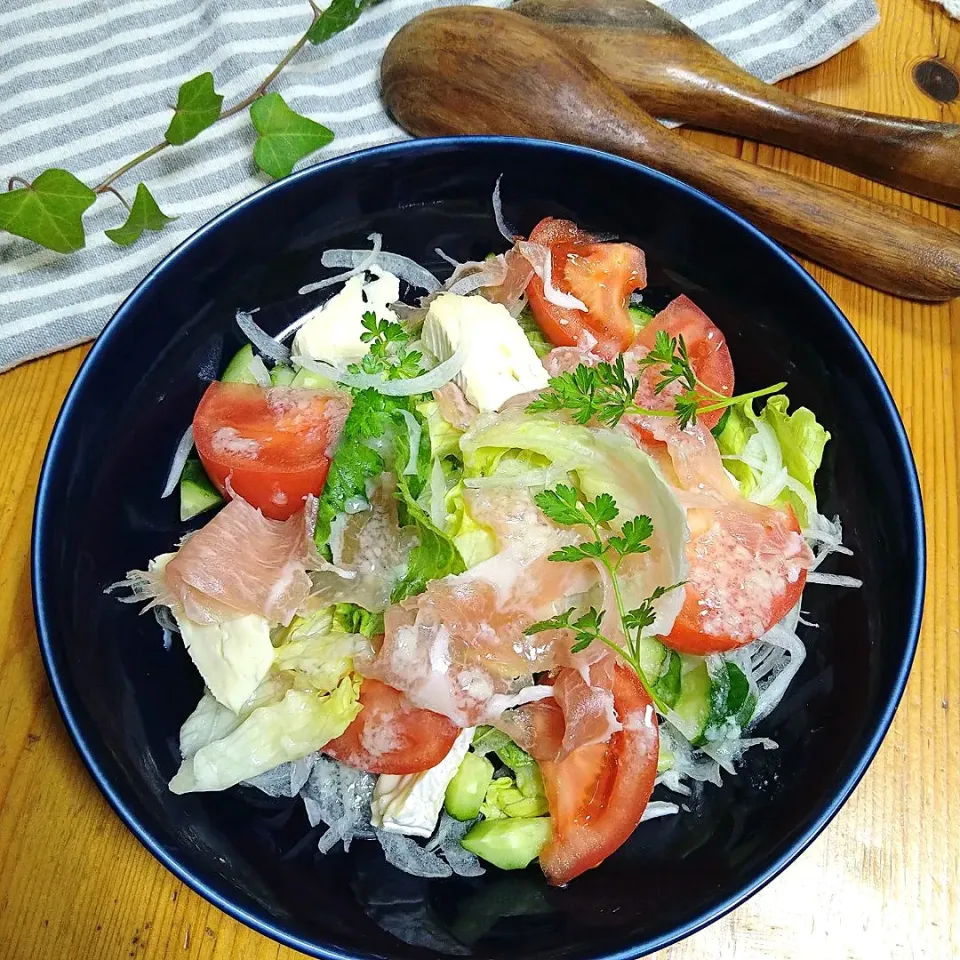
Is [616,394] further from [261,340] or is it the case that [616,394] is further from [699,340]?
[261,340]

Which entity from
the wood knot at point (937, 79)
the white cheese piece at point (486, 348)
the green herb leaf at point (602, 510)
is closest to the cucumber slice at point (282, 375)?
the white cheese piece at point (486, 348)

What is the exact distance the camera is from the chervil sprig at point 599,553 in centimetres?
101

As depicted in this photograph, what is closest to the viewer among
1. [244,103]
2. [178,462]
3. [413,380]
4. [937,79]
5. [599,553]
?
[599,553]

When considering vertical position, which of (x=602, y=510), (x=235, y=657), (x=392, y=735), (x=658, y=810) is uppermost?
(x=602, y=510)

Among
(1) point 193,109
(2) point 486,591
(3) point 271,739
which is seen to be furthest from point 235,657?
(1) point 193,109

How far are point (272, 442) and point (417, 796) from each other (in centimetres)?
54

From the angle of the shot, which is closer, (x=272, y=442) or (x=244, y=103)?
(x=272, y=442)

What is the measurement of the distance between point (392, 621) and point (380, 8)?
4.49 ft

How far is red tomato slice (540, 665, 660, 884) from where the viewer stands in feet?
3.55

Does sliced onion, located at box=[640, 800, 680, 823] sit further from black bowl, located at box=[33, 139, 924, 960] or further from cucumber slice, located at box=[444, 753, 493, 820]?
cucumber slice, located at box=[444, 753, 493, 820]

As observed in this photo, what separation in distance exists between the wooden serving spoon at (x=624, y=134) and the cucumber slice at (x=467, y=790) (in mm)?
1091

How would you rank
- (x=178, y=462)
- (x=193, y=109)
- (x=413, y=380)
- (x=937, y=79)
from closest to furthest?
1. (x=413, y=380)
2. (x=178, y=462)
3. (x=193, y=109)
4. (x=937, y=79)

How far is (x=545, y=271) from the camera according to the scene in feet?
4.33

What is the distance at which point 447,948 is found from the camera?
106cm
